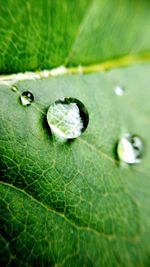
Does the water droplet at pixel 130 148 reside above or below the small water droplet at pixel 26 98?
below

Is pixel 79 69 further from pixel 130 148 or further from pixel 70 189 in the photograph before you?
pixel 70 189

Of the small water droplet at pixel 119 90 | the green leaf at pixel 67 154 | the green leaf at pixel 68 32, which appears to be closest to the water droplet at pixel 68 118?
the green leaf at pixel 67 154

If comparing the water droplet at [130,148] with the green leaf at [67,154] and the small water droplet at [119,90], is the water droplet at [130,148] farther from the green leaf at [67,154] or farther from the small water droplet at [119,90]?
the small water droplet at [119,90]

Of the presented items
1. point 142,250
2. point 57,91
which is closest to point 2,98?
point 57,91

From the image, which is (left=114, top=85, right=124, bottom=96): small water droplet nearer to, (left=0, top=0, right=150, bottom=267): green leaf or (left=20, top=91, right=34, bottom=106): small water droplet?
(left=0, top=0, right=150, bottom=267): green leaf

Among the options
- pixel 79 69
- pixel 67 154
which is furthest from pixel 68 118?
pixel 79 69

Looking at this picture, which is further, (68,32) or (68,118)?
(68,32)

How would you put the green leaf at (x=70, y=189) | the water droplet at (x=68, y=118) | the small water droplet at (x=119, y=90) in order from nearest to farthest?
the green leaf at (x=70, y=189) → the water droplet at (x=68, y=118) → the small water droplet at (x=119, y=90)

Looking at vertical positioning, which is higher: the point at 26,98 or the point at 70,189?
the point at 26,98
